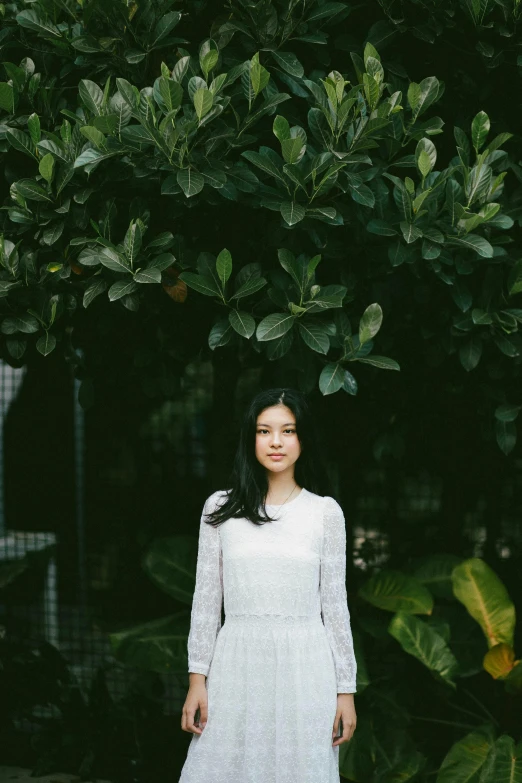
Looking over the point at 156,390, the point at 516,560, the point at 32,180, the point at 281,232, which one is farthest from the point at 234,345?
the point at 516,560

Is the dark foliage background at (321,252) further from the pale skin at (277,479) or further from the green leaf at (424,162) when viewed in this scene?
the pale skin at (277,479)

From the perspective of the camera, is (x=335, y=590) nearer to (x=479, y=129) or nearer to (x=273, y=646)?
(x=273, y=646)

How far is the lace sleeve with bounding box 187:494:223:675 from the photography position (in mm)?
2846

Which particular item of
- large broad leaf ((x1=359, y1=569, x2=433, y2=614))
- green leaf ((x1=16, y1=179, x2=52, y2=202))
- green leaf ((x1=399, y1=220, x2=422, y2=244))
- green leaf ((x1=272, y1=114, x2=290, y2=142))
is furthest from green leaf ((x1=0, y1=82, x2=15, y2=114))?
large broad leaf ((x1=359, y1=569, x2=433, y2=614))

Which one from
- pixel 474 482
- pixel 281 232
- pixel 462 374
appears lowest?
pixel 474 482

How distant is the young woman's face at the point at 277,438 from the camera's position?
2.88 metres

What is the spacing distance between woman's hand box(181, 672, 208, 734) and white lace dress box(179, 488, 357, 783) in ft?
0.06

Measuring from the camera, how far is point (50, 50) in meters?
3.53

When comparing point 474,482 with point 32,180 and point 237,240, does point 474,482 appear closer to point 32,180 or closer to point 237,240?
point 237,240

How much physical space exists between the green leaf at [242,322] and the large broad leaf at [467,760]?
2.04 m

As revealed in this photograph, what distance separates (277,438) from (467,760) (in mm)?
1866

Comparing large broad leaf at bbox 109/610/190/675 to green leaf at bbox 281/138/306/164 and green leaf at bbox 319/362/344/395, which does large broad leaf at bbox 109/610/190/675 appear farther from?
green leaf at bbox 281/138/306/164

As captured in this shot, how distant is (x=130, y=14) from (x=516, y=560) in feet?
10.3

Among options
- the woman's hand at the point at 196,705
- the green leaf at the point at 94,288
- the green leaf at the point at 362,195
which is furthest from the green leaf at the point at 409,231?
the woman's hand at the point at 196,705
